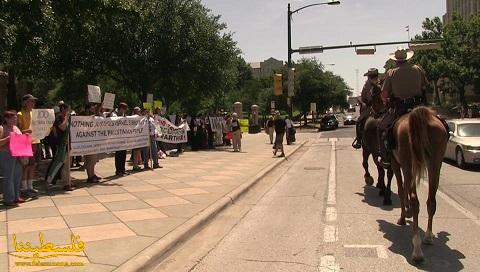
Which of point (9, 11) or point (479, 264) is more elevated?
point (9, 11)

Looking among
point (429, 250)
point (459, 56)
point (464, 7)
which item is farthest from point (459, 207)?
point (464, 7)

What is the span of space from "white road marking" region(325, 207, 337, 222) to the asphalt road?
0.04ft

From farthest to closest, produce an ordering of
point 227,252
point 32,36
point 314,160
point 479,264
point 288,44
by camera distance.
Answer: point 288,44 < point 314,160 < point 32,36 < point 227,252 < point 479,264

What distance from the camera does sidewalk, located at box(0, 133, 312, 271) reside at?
246 inches

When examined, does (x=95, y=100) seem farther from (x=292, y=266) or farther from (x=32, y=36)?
(x=292, y=266)

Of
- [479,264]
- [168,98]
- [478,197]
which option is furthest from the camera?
[168,98]

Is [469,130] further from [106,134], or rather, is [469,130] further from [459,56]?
[459,56]

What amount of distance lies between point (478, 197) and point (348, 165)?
701cm

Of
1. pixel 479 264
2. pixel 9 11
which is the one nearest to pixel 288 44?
pixel 9 11

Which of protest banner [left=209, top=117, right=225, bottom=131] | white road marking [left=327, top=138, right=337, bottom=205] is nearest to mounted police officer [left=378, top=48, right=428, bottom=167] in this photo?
white road marking [left=327, top=138, right=337, bottom=205]

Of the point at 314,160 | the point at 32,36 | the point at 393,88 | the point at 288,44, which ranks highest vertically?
the point at 288,44

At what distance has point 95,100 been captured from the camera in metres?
13.3

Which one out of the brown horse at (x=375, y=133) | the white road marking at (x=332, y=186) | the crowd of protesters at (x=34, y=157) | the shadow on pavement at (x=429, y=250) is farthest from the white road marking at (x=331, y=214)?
the crowd of protesters at (x=34, y=157)
